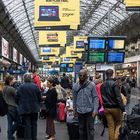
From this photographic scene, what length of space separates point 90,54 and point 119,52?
5.04ft

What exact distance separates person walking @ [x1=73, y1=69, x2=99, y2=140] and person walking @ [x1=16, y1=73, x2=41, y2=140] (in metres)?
1.37

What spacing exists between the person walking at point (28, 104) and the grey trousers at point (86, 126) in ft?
4.99

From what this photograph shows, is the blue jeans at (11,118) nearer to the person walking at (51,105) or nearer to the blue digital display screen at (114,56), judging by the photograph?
the person walking at (51,105)

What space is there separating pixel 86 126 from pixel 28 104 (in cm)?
174

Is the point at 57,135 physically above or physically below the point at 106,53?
below

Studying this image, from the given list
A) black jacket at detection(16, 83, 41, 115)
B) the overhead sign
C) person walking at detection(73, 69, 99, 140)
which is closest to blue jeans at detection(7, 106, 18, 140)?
black jacket at detection(16, 83, 41, 115)

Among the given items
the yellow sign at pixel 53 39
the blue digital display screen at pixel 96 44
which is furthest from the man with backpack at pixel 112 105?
the yellow sign at pixel 53 39

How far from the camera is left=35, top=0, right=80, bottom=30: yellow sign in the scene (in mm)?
22766

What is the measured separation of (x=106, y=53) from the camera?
26.4 m

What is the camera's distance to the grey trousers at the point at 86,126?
11.0 meters

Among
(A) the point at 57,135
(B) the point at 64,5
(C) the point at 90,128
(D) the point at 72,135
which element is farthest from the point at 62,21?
(C) the point at 90,128

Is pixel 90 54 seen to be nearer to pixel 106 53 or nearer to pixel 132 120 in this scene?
pixel 106 53

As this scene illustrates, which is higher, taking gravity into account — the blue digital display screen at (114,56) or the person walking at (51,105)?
the blue digital display screen at (114,56)

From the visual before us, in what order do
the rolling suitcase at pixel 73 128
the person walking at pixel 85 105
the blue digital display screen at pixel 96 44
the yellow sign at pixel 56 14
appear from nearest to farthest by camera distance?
the person walking at pixel 85 105 < the rolling suitcase at pixel 73 128 < the yellow sign at pixel 56 14 < the blue digital display screen at pixel 96 44
